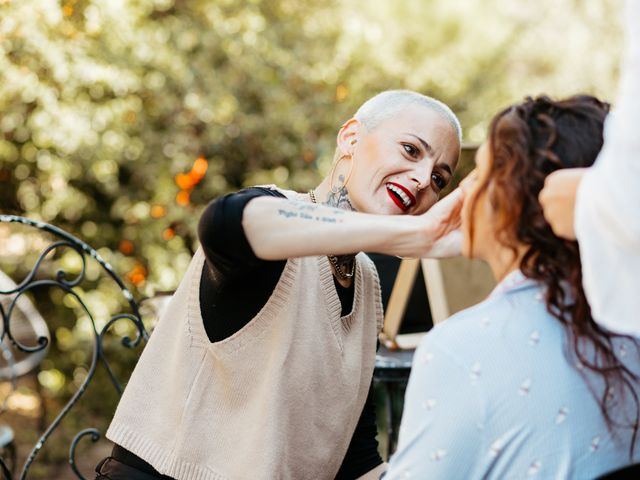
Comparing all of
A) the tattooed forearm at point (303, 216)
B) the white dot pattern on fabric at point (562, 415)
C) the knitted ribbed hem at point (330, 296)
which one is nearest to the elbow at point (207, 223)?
the tattooed forearm at point (303, 216)

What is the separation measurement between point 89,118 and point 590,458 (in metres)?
3.64

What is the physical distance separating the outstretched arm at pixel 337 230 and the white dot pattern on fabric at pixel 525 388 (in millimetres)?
348

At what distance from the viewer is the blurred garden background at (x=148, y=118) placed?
4273 mm

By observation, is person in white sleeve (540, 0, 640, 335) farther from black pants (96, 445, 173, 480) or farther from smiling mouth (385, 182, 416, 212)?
black pants (96, 445, 173, 480)

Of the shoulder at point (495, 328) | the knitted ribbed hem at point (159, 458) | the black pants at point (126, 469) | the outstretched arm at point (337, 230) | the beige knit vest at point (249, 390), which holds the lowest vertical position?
the black pants at point (126, 469)

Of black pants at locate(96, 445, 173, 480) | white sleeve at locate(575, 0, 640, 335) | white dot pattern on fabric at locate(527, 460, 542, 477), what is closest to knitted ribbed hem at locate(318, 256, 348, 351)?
black pants at locate(96, 445, 173, 480)

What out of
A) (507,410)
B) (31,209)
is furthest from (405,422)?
(31,209)

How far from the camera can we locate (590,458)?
117 cm

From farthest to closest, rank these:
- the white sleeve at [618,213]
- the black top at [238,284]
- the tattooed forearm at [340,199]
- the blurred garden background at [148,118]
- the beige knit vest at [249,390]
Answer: the blurred garden background at [148,118]
the tattooed forearm at [340,199]
the beige knit vest at [249,390]
the black top at [238,284]
the white sleeve at [618,213]

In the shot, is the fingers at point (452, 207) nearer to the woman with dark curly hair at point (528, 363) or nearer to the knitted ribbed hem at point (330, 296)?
the woman with dark curly hair at point (528, 363)

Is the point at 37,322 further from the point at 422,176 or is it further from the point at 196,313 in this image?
the point at 422,176

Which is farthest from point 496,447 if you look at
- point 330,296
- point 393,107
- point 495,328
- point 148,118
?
point 148,118

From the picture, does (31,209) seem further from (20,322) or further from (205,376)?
(205,376)

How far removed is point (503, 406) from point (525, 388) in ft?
0.13
